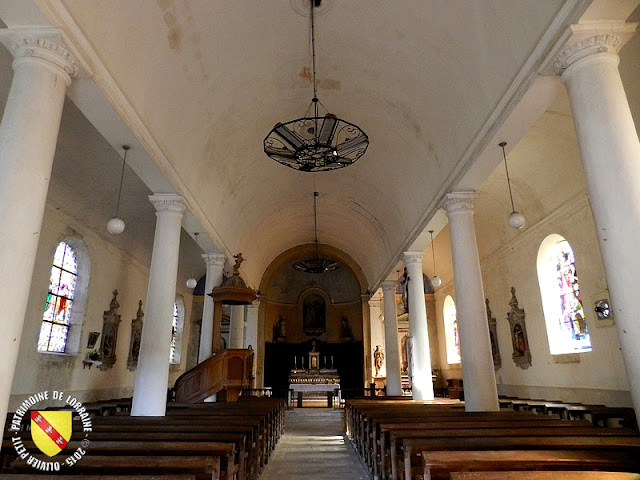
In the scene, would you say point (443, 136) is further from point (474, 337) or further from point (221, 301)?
point (221, 301)

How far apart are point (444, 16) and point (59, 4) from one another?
15.7 feet

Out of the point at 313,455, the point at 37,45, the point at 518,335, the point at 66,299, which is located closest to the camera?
the point at 37,45

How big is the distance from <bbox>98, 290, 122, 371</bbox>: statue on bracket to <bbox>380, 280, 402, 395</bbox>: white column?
342 inches

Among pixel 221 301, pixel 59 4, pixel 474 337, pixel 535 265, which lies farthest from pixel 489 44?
pixel 221 301

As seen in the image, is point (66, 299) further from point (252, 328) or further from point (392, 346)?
point (392, 346)

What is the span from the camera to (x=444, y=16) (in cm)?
607

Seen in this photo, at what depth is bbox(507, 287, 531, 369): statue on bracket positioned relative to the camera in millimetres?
11328

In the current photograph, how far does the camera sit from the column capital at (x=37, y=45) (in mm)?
4102

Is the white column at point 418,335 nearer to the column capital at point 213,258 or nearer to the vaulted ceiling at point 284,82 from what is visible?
the vaulted ceiling at point 284,82

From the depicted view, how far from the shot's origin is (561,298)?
10.1m

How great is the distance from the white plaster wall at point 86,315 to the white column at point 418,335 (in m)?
8.24

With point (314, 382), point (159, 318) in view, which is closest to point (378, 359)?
point (314, 382)

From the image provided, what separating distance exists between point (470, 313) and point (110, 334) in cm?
942

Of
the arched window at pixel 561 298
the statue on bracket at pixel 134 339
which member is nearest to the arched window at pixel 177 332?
the statue on bracket at pixel 134 339
